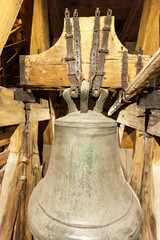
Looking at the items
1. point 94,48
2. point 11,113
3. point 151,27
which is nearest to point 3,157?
point 11,113

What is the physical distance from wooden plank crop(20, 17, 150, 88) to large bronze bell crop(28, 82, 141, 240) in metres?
0.79

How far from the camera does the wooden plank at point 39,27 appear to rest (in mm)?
1782

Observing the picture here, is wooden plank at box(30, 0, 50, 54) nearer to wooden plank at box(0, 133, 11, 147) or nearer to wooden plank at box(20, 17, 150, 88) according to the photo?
wooden plank at box(20, 17, 150, 88)

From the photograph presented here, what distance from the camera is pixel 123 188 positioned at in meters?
0.90

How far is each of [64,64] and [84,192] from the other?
1277mm

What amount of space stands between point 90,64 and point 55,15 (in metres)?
1.71

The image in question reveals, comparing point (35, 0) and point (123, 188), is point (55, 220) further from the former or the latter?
point (35, 0)

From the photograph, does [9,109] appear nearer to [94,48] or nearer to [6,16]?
[6,16]

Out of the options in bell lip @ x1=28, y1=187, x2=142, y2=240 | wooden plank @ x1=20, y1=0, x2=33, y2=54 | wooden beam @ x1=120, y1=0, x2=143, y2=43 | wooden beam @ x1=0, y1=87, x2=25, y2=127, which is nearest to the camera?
bell lip @ x1=28, y1=187, x2=142, y2=240

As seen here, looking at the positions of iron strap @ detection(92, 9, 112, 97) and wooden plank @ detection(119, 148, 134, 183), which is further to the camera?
wooden plank @ detection(119, 148, 134, 183)

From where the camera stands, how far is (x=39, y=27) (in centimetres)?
185

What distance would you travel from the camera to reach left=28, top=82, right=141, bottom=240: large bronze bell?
73 cm

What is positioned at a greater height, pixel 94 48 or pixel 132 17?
pixel 132 17

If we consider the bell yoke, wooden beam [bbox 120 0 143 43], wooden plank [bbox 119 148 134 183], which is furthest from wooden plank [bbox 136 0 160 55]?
wooden plank [bbox 119 148 134 183]
